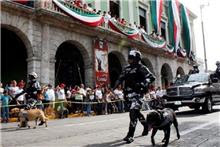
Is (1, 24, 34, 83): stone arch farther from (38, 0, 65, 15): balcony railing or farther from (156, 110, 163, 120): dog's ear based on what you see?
(156, 110, 163, 120): dog's ear

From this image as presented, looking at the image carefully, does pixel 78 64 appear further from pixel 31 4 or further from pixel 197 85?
pixel 197 85

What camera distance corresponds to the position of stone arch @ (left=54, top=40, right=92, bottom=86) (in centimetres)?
2045

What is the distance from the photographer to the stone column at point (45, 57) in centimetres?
1730

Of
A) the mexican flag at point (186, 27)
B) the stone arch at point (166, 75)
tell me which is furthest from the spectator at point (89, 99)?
the mexican flag at point (186, 27)

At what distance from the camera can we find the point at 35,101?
10.3 metres

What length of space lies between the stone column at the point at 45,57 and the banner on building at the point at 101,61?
13.1 feet

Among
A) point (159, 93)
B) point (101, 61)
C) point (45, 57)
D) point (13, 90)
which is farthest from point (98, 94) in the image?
point (159, 93)

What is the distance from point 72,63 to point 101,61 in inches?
79.9

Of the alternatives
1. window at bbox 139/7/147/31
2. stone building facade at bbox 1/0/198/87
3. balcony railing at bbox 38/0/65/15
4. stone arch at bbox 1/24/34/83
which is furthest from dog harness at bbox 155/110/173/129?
window at bbox 139/7/147/31

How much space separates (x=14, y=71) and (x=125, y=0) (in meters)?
11.9

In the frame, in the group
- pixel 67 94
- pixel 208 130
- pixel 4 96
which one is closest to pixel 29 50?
pixel 67 94

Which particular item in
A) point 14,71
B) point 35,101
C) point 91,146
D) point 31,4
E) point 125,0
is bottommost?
point 91,146

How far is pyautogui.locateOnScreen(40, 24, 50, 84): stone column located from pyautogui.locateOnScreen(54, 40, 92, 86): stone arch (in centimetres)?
235

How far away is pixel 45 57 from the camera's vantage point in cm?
1758
